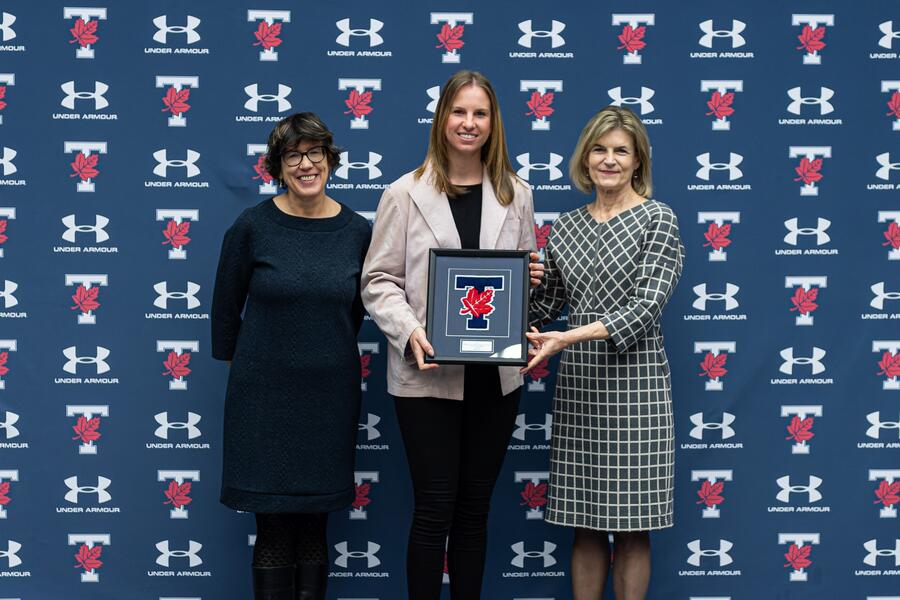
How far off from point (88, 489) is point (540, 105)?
2052 mm

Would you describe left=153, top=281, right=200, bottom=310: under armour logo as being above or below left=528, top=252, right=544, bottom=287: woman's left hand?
below

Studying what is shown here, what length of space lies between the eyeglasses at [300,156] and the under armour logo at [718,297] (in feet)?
4.57

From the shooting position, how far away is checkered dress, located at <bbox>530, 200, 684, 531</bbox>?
2.26m

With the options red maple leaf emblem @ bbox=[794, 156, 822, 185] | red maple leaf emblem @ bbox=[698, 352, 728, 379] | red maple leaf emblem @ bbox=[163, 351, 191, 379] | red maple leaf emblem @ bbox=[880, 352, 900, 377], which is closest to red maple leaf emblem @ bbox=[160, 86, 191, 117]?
red maple leaf emblem @ bbox=[163, 351, 191, 379]

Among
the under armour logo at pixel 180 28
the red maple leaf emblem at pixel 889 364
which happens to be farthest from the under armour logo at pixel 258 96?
the red maple leaf emblem at pixel 889 364

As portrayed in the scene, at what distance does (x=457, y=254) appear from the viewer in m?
2.18

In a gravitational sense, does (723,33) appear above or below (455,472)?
above

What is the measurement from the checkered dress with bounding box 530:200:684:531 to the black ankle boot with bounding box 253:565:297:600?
0.83 metres

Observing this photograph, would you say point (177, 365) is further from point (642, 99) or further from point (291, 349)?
point (642, 99)

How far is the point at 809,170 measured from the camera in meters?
2.80

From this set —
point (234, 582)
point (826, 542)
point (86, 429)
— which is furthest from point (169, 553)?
point (826, 542)

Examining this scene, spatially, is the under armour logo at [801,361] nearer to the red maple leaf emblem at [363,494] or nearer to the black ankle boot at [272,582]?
the red maple leaf emblem at [363,494]

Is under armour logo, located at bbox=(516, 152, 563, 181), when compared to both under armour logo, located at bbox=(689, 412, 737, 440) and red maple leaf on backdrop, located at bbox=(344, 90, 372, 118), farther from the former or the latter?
under armour logo, located at bbox=(689, 412, 737, 440)

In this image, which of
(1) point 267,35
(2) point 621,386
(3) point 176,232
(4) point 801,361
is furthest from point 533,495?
(1) point 267,35
